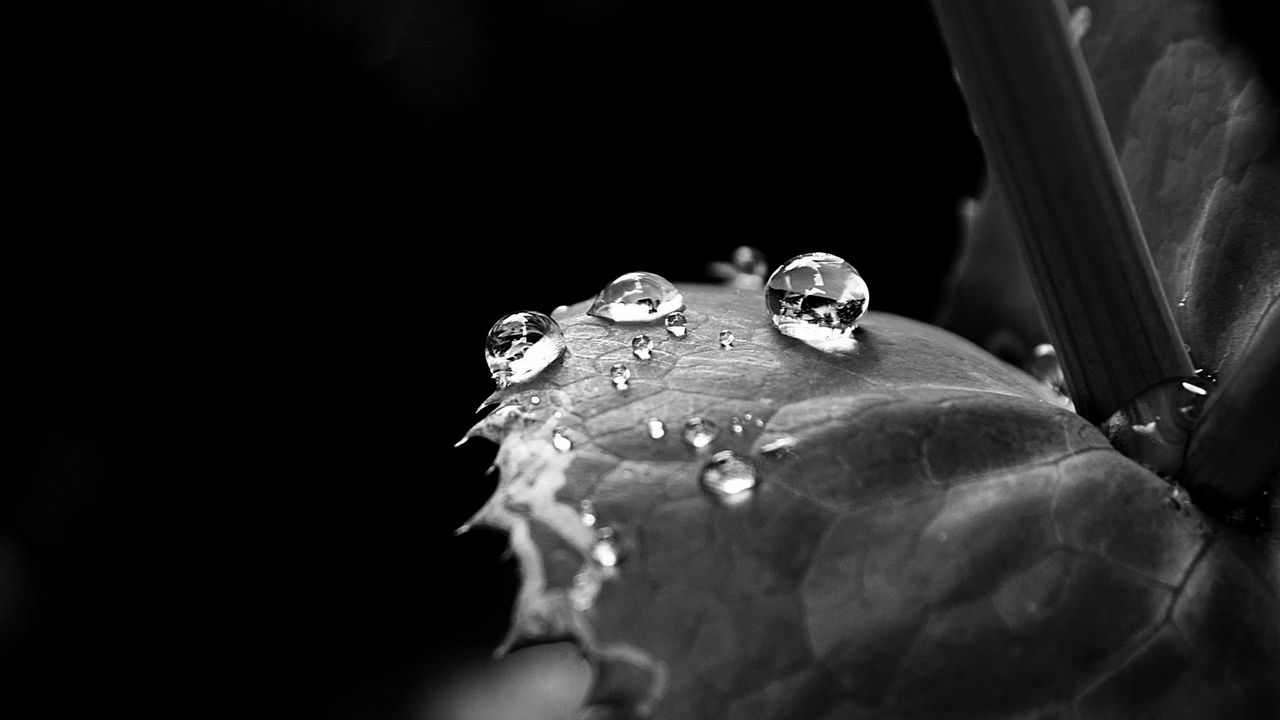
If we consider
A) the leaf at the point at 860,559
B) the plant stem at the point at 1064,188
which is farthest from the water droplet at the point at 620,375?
the plant stem at the point at 1064,188

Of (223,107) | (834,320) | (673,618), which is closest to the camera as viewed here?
(673,618)

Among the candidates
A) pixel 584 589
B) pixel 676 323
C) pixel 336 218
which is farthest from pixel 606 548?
pixel 336 218

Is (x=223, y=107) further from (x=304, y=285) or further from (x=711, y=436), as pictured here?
(x=711, y=436)

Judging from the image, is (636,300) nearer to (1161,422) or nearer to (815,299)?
(815,299)

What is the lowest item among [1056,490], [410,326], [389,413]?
[389,413]

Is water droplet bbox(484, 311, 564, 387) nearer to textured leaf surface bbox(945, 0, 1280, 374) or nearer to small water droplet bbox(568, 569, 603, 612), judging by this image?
small water droplet bbox(568, 569, 603, 612)

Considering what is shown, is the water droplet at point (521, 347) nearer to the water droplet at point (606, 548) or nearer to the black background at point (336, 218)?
the water droplet at point (606, 548)

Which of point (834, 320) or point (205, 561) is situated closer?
point (834, 320)

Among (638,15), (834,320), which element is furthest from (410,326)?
(834,320)
